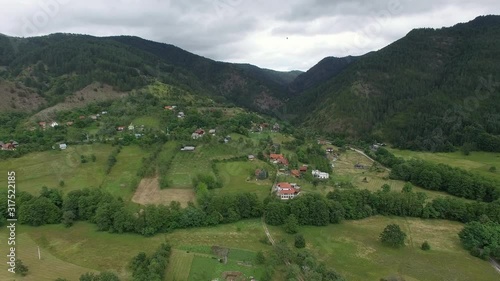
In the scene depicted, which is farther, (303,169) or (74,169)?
(303,169)

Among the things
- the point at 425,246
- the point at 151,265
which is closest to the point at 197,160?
the point at 151,265

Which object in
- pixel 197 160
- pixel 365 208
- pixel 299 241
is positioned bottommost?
pixel 299 241

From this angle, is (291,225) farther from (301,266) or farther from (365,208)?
(365,208)

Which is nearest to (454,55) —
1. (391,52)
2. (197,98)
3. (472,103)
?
(391,52)

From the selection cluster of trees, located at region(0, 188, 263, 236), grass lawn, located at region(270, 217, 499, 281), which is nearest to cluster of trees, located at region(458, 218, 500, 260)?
grass lawn, located at region(270, 217, 499, 281)

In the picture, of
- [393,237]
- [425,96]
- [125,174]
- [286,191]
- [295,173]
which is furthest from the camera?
[425,96]
